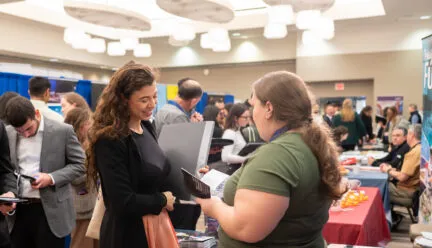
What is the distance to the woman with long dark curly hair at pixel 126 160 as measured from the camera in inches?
59.2

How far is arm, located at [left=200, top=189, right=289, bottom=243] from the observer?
1.08 m

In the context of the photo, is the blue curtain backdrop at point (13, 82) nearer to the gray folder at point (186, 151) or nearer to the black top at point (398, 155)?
the gray folder at point (186, 151)

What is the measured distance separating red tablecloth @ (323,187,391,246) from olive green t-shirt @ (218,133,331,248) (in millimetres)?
1495

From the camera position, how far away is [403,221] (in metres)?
5.36

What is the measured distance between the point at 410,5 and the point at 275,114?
7.55 metres

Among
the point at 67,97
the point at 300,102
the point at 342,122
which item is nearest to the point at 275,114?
the point at 300,102

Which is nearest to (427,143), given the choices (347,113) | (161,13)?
(347,113)

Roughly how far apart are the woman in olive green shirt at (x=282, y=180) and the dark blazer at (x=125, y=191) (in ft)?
1.20

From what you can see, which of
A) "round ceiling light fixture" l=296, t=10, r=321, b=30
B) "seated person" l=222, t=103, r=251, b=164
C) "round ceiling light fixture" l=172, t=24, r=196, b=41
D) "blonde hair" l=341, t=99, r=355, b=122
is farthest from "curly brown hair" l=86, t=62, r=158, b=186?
"blonde hair" l=341, t=99, r=355, b=122

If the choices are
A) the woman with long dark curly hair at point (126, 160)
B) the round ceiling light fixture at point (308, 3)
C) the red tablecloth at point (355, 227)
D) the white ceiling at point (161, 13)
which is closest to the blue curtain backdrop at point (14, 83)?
the round ceiling light fixture at point (308, 3)

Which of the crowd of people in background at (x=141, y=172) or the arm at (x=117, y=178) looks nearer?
the crowd of people in background at (x=141, y=172)

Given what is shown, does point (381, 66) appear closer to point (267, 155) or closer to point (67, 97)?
point (67, 97)

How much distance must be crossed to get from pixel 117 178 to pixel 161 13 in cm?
923

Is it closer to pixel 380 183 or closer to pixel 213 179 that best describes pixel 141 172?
pixel 213 179
